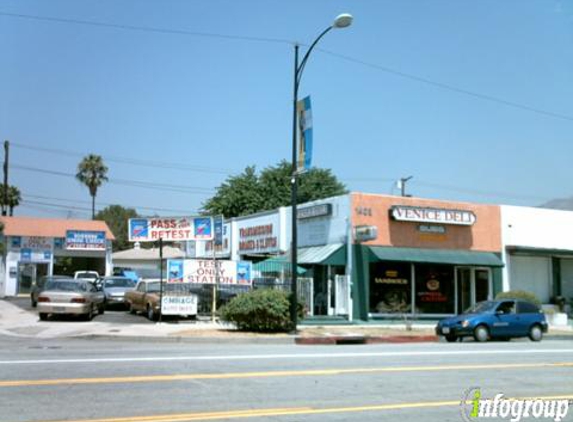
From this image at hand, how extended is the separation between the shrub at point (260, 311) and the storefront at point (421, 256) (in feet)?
18.6

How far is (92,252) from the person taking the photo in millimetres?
44625

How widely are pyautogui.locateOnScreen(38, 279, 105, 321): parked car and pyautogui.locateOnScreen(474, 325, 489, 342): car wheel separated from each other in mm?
13448

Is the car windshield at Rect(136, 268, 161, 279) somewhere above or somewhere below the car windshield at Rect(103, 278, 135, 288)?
above

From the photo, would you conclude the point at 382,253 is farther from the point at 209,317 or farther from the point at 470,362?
the point at 470,362

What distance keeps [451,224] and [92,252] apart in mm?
26633

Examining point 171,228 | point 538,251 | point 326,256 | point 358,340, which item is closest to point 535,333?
point 358,340

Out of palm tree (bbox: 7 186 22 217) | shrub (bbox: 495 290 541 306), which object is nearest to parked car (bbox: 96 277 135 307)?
shrub (bbox: 495 290 541 306)

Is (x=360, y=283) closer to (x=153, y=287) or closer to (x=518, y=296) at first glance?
(x=518, y=296)

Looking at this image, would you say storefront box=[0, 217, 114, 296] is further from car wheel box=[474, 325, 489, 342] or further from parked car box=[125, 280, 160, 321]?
car wheel box=[474, 325, 489, 342]

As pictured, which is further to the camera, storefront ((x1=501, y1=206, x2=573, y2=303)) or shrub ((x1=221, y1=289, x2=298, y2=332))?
storefront ((x1=501, y1=206, x2=573, y2=303))

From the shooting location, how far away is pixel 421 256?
86.6 feet

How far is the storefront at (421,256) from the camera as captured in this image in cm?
2569

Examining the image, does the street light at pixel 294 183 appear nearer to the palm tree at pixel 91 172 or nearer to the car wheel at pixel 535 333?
the car wheel at pixel 535 333

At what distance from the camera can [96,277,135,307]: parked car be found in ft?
93.3
